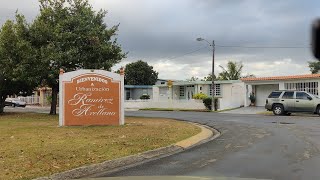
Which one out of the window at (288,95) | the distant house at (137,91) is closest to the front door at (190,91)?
the distant house at (137,91)

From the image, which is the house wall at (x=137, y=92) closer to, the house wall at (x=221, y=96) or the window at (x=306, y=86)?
the house wall at (x=221, y=96)

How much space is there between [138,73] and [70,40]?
152 feet

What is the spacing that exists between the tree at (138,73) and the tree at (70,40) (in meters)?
44.5

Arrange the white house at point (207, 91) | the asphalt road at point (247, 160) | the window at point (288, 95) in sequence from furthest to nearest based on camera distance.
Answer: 1. the white house at point (207, 91)
2. the window at point (288, 95)
3. the asphalt road at point (247, 160)

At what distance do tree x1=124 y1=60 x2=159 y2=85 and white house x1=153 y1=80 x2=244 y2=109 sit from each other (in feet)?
56.5

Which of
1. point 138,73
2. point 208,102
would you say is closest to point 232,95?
point 208,102

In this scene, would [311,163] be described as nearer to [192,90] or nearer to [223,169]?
[223,169]

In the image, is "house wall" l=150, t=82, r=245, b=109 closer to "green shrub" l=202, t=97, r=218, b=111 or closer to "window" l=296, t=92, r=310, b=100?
"green shrub" l=202, t=97, r=218, b=111

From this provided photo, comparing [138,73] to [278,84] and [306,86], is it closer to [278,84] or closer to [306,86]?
[278,84]

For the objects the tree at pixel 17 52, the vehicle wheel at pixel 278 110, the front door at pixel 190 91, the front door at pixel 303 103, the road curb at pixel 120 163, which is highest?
the tree at pixel 17 52

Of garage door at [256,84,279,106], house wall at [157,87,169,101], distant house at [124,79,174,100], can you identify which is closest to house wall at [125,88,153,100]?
distant house at [124,79,174,100]

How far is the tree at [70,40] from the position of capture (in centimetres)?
2708

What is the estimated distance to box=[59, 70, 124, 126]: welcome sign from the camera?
66.6 ft

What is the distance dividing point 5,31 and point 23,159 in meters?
19.8
